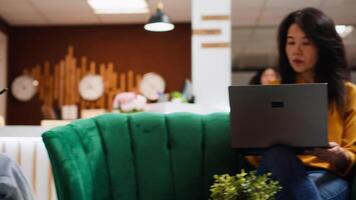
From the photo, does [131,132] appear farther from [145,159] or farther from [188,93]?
[188,93]

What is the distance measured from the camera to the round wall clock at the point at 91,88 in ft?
24.6

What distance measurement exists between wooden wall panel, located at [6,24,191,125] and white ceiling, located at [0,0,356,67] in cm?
19

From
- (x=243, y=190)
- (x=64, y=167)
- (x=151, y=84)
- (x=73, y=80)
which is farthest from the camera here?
(x=73, y=80)

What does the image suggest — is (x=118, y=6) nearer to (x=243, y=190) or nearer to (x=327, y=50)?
(x=327, y=50)

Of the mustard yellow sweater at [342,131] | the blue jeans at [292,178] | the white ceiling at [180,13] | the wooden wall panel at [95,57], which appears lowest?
the blue jeans at [292,178]

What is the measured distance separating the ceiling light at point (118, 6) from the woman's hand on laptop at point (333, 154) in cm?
484

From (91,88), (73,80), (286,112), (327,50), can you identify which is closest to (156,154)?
(286,112)

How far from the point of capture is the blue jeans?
1681 millimetres

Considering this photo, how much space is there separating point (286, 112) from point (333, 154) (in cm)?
25

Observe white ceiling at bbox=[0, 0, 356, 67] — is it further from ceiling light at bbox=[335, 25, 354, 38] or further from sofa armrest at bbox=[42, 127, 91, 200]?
sofa armrest at bbox=[42, 127, 91, 200]

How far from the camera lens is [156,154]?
7.08 ft

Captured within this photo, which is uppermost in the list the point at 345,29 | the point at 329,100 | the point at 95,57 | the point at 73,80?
the point at 345,29

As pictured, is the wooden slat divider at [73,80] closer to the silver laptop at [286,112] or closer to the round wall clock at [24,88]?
the round wall clock at [24,88]

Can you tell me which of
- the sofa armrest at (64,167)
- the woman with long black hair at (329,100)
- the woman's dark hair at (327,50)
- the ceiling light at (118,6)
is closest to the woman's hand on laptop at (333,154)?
the woman with long black hair at (329,100)
